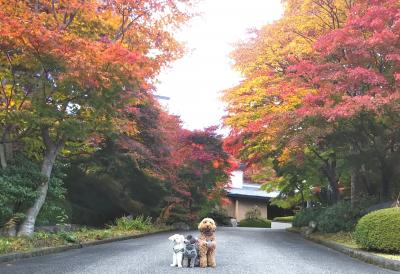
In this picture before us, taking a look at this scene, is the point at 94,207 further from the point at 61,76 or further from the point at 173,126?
the point at 61,76

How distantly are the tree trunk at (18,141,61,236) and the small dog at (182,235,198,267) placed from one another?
5.22 m

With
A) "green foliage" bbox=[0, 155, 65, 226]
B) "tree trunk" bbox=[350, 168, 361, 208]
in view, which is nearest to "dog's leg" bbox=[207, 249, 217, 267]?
"green foliage" bbox=[0, 155, 65, 226]

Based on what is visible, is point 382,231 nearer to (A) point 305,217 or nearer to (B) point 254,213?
(A) point 305,217

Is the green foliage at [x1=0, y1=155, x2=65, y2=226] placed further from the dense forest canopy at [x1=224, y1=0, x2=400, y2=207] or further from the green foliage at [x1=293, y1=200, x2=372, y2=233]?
the green foliage at [x1=293, y1=200, x2=372, y2=233]

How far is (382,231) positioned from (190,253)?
195 inches

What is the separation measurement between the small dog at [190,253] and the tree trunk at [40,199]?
5.22 metres

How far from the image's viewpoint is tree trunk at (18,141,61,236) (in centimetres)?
1177

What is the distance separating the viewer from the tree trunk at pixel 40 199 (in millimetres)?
11773

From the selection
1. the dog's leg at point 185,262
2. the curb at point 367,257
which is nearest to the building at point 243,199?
the curb at point 367,257

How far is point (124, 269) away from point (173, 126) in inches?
658

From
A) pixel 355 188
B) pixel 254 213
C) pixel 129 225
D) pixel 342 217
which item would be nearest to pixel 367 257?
pixel 342 217

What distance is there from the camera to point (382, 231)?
10.5 metres

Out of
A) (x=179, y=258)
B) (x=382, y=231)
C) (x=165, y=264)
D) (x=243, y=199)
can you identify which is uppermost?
→ (x=243, y=199)

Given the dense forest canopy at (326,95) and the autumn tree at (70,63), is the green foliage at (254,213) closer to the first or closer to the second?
the dense forest canopy at (326,95)
